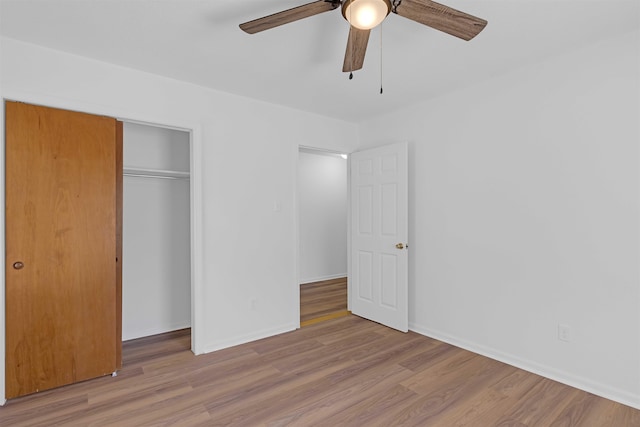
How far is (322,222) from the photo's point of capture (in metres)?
6.13

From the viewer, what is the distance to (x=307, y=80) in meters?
2.92

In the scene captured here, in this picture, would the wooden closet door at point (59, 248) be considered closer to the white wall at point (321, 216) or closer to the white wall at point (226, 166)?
the white wall at point (226, 166)

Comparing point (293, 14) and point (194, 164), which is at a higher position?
point (293, 14)

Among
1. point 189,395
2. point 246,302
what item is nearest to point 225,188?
point 246,302

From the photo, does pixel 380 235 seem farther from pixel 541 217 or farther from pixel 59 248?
pixel 59 248

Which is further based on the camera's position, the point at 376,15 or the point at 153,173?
the point at 153,173

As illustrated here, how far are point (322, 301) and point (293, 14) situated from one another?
377 cm

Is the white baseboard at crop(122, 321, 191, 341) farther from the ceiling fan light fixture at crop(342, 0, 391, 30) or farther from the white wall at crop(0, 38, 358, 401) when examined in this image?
the ceiling fan light fixture at crop(342, 0, 391, 30)

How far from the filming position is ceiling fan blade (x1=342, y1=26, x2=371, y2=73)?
1.70 metres

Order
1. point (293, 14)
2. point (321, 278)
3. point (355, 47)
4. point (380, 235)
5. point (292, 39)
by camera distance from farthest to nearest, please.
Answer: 1. point (321, 278)
2. point (380, 235)
3. point (292, 39)
4. point (355, 47)
5. point (293, 14)

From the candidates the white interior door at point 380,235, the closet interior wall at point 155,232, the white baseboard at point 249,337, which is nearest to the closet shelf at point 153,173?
the closet interior wall at point 155,232

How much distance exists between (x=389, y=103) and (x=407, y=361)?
97.6 inches

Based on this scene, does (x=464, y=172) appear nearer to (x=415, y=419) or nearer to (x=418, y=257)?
(x=418, y=257)

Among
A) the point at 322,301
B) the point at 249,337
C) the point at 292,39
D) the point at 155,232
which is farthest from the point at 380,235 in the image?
the point at 155,232
